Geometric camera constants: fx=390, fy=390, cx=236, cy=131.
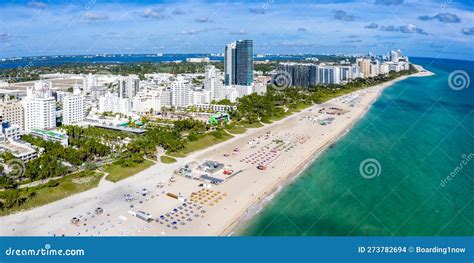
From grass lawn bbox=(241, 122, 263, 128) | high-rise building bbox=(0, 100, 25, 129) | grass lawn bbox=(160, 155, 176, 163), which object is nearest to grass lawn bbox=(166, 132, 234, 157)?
grass lawn bbox=(160, 155, 176, 163)

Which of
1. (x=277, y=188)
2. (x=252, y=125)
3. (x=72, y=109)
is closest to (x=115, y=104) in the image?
(x=72, y=109)

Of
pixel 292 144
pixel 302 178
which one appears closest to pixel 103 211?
pixel 302 178

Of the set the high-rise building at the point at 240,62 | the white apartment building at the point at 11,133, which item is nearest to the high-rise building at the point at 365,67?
the high-rise building at the point at 240,62

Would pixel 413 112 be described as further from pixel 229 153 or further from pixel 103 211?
Result: pixel 103 211

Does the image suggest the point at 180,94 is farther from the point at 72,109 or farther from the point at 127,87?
the point at 72,109

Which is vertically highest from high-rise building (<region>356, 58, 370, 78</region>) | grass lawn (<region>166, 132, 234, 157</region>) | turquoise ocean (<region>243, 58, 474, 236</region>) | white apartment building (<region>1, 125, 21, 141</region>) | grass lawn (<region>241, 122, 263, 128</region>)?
high-rise building (<region>356, 58, 370, 78</region>)

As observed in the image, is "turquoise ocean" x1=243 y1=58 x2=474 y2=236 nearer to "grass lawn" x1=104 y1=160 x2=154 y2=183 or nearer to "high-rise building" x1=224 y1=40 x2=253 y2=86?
"grass lawn" x1=104 y1=160 x2=154 y2=183
